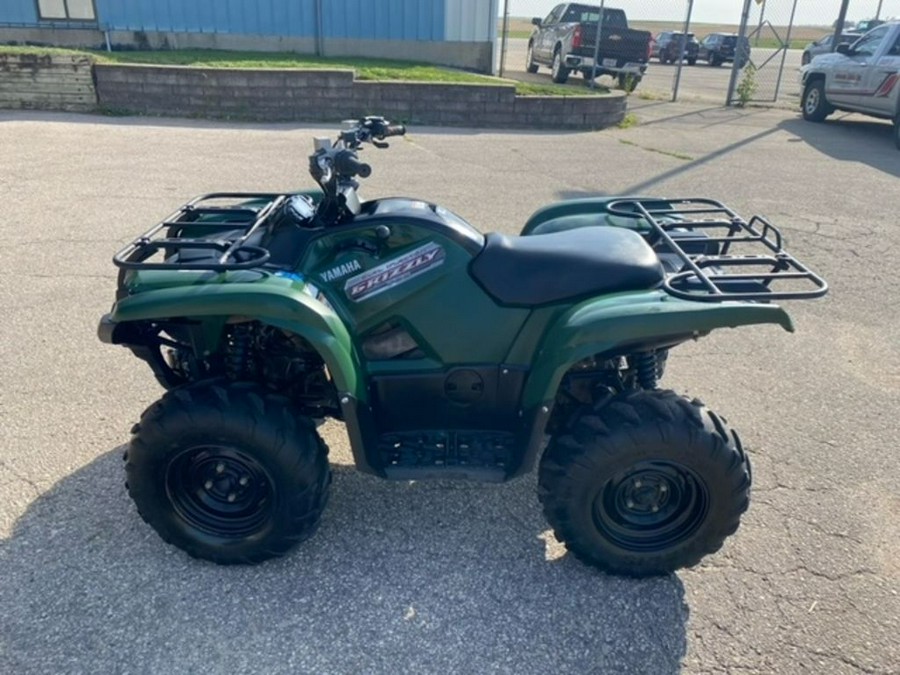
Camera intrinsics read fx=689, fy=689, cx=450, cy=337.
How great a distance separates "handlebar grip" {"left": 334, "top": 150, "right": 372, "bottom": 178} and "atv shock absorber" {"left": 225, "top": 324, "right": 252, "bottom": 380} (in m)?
0.69

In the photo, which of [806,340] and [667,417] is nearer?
[667,417]

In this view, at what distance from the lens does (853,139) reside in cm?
1217

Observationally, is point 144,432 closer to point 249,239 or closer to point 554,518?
point 249,239

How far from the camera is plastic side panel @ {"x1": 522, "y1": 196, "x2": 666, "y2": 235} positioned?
334 cm

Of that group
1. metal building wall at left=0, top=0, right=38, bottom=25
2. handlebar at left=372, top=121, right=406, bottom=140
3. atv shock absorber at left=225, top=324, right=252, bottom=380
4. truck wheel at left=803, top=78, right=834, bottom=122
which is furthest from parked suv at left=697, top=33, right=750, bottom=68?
atv shock absorber at left=225, top=324, right=252, bottom=380

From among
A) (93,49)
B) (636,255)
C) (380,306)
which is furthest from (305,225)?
(93,49)

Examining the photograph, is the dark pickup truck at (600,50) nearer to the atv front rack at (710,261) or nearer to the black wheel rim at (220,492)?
the atv front rack at (710,261)

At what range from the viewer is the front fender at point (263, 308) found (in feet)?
7.57

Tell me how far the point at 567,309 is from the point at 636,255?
1.14 feet

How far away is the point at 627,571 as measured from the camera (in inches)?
102

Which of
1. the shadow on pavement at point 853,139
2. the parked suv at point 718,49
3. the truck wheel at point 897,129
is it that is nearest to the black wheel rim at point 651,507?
the shadow on pavement at point 853,139

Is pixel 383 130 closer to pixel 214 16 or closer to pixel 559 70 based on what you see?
pixel 214 16

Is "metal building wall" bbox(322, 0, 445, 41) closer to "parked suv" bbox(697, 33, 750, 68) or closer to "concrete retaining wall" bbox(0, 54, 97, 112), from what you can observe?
"concrete retaining wall" bbox(0, 54, 97, 112)

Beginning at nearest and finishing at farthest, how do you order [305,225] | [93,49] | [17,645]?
[17,645], [305,225], [93,49]
